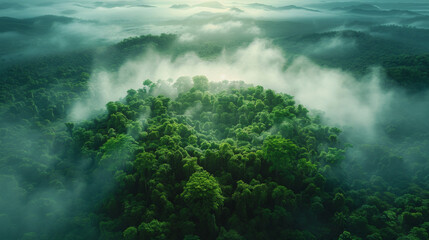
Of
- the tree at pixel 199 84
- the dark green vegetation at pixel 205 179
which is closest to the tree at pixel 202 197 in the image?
the dark green vegetation at pixel 205 179

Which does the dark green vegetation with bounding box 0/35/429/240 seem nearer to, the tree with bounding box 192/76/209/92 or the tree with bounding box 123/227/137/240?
the tree with bounding box 123/227/137/240

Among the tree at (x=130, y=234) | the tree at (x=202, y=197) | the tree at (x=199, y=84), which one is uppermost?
the tree at (x=199, y=84)

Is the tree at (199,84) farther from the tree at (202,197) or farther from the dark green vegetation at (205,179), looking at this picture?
the tree at (202,197)

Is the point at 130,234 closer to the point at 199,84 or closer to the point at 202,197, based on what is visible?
the point at 202,197

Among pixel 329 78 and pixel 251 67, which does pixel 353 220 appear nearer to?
pixel 329 78

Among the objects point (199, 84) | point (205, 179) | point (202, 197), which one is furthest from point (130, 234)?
point (199, 84)

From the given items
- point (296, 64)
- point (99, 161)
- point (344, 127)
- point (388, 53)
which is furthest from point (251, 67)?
point (99, 161)

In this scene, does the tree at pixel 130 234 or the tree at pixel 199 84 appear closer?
the tree at pixel 130 234

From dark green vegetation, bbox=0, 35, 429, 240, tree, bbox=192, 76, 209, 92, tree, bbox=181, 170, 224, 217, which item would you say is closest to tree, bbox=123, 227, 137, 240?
dark green vegetation, bbox=0, 35, 429, 240

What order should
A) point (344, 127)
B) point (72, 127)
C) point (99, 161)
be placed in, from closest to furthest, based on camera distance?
point (99, 161) < point (72, 127) < point (344, 127)
